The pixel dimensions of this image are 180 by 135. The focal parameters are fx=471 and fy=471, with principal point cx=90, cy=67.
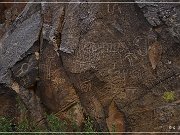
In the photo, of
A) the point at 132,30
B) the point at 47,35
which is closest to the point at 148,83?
the point at 132,30

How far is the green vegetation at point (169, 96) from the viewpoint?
6.49 meters

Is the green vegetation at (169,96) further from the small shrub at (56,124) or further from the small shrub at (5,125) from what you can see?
the small shrub at (5,125)

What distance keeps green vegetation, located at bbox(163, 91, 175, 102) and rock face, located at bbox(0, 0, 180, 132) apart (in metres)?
0.02

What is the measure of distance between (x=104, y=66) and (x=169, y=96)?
3.35ft

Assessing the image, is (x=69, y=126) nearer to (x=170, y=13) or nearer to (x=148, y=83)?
(x=148, y=83)

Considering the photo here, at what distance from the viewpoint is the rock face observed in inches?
258

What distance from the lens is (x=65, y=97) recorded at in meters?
7.05

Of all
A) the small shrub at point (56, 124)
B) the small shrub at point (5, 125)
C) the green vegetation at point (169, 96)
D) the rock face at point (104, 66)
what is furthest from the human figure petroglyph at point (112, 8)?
the small shrub at point (5, 125)

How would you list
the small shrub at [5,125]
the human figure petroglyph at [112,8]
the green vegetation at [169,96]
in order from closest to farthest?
the green vegetation at [169,96]
the human figure petroglyph at [112,8]
the small shrub at [5,125]

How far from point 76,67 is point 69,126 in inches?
35.2

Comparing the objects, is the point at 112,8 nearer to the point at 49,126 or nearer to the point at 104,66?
the point at 104,66

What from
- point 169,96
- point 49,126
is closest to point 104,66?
A: point 169,96

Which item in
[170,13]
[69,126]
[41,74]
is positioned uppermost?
[170,13]

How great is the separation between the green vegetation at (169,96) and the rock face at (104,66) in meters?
0.02
